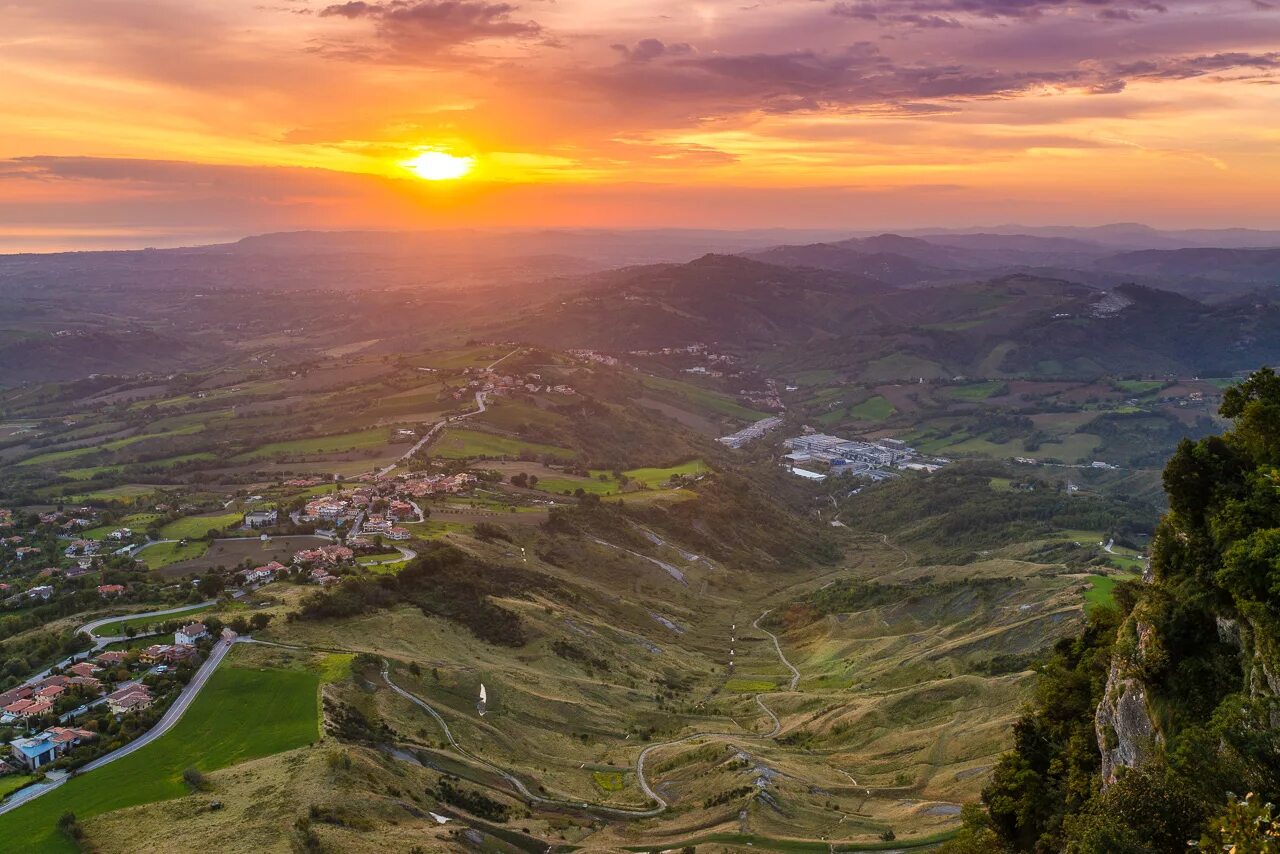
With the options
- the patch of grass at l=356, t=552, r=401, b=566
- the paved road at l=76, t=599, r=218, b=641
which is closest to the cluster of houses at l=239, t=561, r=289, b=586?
the paved road at l=76, t=599, r=218, b=641

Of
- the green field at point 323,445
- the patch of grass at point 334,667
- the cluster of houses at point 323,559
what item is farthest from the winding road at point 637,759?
the green field at point 323,445

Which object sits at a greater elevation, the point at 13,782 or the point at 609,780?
the point at 13,782

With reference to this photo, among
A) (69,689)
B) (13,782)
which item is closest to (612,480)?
(69,689)

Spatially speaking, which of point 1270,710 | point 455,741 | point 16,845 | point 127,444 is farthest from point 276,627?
point 127,444

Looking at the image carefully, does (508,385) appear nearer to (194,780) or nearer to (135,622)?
(135,622)

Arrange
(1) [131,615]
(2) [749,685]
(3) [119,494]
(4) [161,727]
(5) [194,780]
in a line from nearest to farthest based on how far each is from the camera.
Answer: (5) [194,780] → (4) [161,727] → (1) [131,615] → (2) [749,685] → (3) [119,494]

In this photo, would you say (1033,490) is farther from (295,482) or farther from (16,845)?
(16,845)
